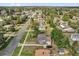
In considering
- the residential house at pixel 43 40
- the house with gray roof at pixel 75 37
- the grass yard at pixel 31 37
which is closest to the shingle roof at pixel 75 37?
the house with gray roof at pixel 75 37

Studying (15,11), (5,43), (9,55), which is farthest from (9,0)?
(9,55)

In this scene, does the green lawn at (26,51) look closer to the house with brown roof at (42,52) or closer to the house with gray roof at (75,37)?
the house with brown roof at (42,52)

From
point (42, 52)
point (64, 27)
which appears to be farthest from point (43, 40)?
point (64, 27)

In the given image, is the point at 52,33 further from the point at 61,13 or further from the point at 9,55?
the point at 9,55

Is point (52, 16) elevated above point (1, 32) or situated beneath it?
elevated above

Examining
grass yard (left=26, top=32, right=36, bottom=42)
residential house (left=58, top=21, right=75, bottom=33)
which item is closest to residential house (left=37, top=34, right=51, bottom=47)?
grass yard (left=26, top=32, right=36, bottom=42)

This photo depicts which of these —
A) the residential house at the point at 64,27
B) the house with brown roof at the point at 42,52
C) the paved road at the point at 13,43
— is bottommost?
the house with brown roof at the point at 42,52

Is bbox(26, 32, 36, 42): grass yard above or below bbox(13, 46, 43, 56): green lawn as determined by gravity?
above

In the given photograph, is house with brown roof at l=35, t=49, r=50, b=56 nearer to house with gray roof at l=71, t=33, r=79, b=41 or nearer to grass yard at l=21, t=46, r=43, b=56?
grass yard at l=21, t=46, r=43, b=56
